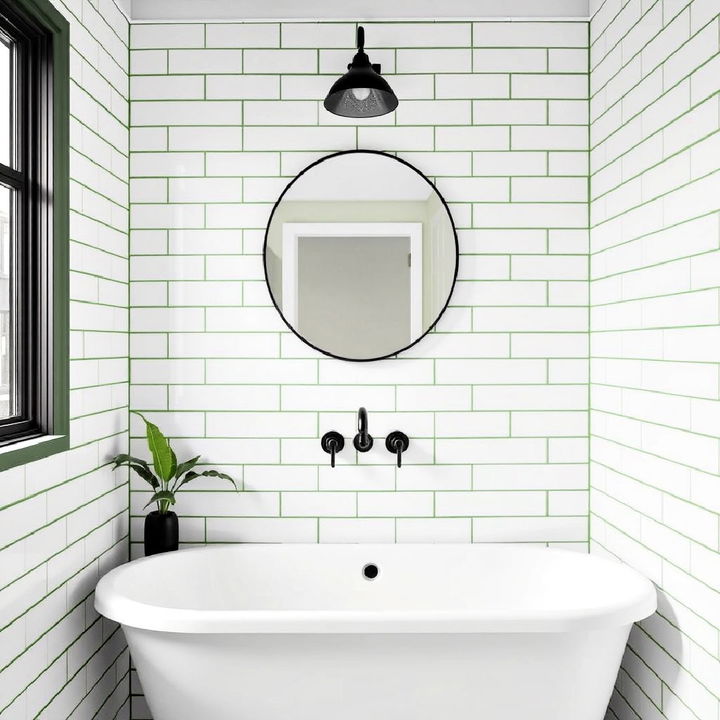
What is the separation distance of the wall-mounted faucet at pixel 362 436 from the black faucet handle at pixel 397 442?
91mm

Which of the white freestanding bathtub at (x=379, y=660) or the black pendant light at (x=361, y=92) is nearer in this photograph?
the white freestanding bathtub at (x=379, y=660)

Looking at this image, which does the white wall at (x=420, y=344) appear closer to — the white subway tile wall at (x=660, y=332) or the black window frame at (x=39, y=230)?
the white subway tile wall at (x=660, y=332)

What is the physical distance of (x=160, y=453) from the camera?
94.2 inches

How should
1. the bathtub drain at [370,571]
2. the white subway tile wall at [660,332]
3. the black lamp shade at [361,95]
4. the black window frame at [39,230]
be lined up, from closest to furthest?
the white subway tile wall at [660,332], the black window frame at [39,230], the black lamp shade at [361,95], the bathtub drain at [370,571]

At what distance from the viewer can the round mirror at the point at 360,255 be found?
256 centimetres

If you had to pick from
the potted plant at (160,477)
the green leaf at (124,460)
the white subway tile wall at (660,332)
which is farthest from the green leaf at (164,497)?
the white subway tile wall at (660,332)

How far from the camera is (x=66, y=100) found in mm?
2016

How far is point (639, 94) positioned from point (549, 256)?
0.65m

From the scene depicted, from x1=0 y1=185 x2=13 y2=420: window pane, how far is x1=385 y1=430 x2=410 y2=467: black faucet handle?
1263 mm

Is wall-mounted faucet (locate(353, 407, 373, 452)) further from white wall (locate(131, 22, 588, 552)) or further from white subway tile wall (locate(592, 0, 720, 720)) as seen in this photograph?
white subway tile wall (locate(592, 0, 720, 720))

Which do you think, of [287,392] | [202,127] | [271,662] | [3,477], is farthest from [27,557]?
[202,127]

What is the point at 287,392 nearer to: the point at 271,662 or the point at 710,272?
the point at 271,662

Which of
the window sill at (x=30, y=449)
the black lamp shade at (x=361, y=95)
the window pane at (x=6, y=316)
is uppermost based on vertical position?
the black lamp shade at (x=361, y=95)

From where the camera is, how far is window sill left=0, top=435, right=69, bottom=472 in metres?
1.65
